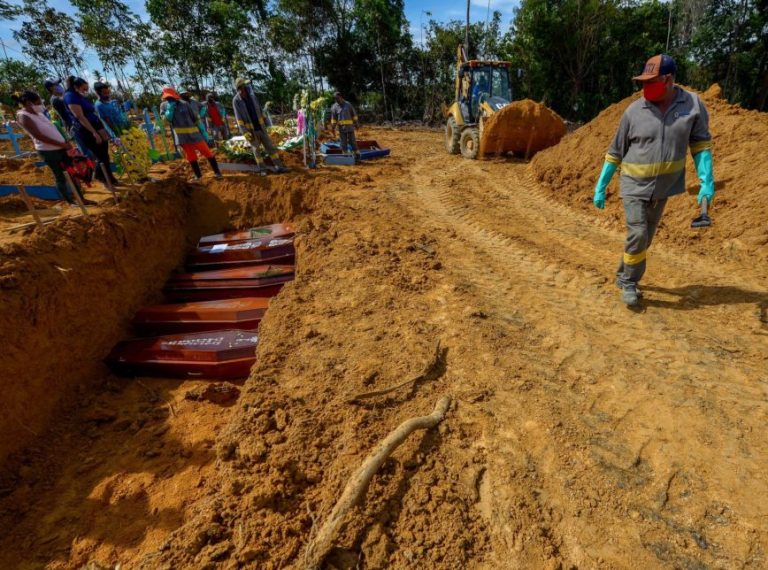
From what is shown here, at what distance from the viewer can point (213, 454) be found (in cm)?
284

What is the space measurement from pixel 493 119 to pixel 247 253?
6.09 m

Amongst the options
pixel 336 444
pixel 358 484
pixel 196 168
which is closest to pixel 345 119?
pixel 196 168

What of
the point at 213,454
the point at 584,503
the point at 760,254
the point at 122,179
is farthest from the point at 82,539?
the point at 122,179

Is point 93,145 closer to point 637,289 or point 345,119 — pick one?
point 345,119

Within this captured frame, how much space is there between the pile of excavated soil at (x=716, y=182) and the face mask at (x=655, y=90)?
237cm

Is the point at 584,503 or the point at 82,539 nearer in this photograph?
A: the point at 584,503

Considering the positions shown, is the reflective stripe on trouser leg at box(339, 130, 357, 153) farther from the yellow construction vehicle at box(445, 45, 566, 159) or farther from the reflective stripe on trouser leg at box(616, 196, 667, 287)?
the reflective stripe on trouser leg at box(616, 196, 667, 287)

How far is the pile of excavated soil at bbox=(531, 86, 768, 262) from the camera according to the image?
14.0ft

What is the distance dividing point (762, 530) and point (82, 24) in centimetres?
2534

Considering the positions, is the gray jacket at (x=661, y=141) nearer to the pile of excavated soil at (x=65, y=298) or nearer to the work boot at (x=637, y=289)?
the work boot at (x=637, y=289)

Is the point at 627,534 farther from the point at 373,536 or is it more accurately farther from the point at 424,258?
the point at 424,258

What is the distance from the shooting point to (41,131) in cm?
480

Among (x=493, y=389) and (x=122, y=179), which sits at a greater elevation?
(x=122, y=179)

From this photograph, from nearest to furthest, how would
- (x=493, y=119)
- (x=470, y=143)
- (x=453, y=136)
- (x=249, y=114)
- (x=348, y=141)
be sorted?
(x=249, y=114) → (x=493, y=119) → (x=470, y=143) → (x=348, y=141) → (x=453, y=136)
